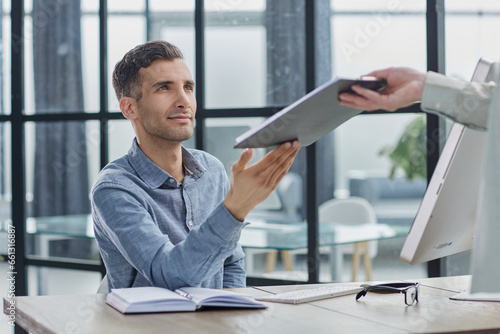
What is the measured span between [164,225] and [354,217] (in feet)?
6.79

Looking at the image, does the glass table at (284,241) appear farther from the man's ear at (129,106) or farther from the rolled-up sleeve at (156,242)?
the rolled-up sleeve at (156,242)

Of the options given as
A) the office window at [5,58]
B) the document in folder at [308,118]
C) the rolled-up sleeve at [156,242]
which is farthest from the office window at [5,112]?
the document in folder at [308,118]

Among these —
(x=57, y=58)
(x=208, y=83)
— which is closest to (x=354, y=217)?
(x=208, y=83)

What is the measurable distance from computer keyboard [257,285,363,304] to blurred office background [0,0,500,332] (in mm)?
1229

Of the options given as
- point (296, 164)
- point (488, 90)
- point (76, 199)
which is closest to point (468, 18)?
point (296, 164)

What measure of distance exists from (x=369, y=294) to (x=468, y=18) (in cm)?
163

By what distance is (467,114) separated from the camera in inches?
51.2

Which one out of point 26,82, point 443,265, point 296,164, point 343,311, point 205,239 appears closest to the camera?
point 343,311

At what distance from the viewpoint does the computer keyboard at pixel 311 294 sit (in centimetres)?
153

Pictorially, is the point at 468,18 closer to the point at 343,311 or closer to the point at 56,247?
the point at 343,311

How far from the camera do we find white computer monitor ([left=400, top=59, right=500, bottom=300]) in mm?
1340

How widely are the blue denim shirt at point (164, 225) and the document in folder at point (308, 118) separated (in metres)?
0.25

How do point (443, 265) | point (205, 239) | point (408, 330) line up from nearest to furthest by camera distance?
point (408, 330)
point (205, 239)
point (443, 265)

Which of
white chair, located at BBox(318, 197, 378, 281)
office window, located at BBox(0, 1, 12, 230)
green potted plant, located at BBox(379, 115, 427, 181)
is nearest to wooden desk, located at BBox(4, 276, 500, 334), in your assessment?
white chair, located at BBox(318, 197, 378, 281)
